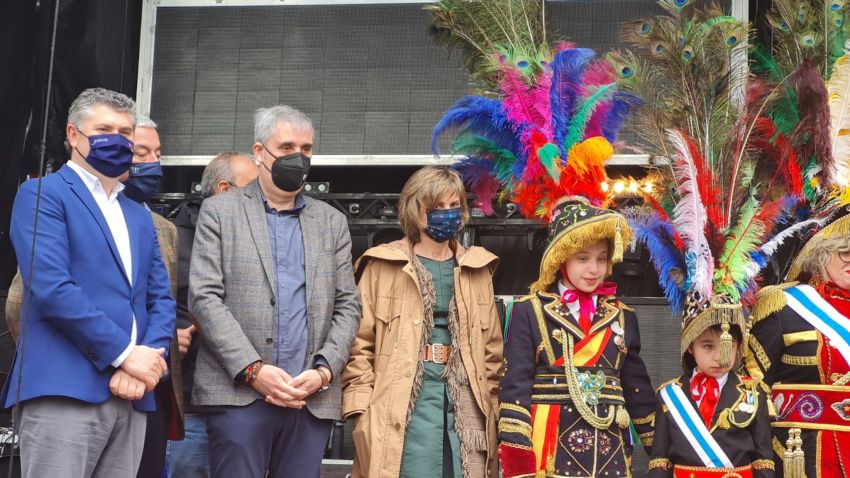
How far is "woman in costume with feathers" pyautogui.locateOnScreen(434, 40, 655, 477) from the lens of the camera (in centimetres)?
417

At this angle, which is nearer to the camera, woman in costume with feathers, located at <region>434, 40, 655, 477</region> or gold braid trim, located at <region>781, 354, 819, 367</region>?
woman in costume with feathers, located at <region>434, 40, 655, 477</region>

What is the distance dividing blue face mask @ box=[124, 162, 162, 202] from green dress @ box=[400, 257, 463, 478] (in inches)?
52.9

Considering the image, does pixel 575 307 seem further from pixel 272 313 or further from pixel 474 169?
pixel 272 313

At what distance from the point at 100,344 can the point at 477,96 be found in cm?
205

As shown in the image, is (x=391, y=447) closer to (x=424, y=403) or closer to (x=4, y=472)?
(x=424, y=403)

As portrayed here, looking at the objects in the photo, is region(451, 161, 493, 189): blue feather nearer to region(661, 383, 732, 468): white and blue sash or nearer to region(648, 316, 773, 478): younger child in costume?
region(648, 316, 773, 478): younger child in costume

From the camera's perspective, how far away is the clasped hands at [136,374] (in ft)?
11.7

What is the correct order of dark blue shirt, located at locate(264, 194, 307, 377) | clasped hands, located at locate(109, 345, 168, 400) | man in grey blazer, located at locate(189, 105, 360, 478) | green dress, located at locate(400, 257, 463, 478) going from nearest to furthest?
clasped hands, located at locate(109, 345, 168, 400), man in grey blazer, located at locate(189, 105, 360, 478), dark blue shirt, located at locate(264, 194, 307, 377), green dress, located at locate(400, 257, 463, 478)

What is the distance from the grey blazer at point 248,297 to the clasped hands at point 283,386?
61mm

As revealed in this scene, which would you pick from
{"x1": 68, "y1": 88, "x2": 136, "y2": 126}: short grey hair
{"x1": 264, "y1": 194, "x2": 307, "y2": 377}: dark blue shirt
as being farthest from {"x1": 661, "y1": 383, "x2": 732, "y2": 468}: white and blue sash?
{"x1": 68, "y1": 88, "x2": 136, "y2": 126}: short grey hair

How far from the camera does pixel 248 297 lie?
406 cm

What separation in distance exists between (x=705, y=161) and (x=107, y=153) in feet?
7.82

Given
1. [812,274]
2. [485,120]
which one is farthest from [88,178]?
[812,274]

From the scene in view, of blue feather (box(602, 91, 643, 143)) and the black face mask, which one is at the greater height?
blue feather (box(602, 91, 643, 143))
